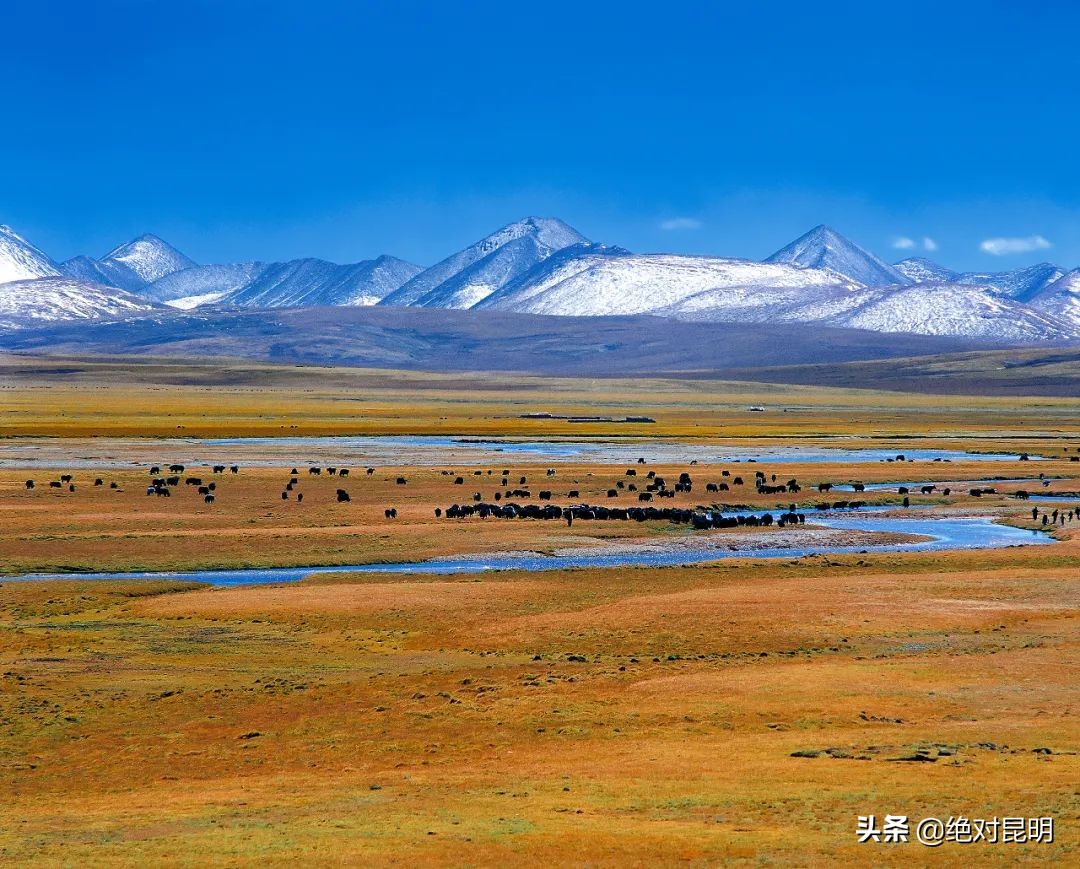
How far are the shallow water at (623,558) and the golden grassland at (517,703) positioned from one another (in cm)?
115

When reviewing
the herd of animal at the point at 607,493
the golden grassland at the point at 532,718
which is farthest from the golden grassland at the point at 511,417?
the golden grassland at the point at 532,718

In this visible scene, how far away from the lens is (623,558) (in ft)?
133

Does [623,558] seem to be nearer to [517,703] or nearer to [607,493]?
[607,493]

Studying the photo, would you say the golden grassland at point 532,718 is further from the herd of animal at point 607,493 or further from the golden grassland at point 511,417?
the golden grassland at point 511,417

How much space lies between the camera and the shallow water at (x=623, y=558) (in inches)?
1436

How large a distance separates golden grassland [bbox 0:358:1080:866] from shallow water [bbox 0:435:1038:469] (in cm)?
3016

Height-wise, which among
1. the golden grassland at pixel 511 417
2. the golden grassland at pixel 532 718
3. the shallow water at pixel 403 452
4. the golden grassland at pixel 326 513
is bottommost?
the golden grassland at pixel 532 718

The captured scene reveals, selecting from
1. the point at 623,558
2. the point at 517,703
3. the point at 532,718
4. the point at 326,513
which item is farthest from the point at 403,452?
the point at 532,718

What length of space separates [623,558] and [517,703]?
60.5ft

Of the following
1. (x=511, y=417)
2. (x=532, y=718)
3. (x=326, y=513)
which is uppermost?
(x=511, y=417)

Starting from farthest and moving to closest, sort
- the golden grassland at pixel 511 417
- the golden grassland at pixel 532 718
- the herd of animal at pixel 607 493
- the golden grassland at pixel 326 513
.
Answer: the golden grassland at pixel 511 417
the herd of animal at pixel 607 493
the golden grassland at pixel 326 513
the golden grassland at pixel 532 718

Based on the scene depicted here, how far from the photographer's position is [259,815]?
Result: 16.1 m

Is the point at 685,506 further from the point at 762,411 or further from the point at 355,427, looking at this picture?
the point at 762,411

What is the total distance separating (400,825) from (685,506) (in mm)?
38780
